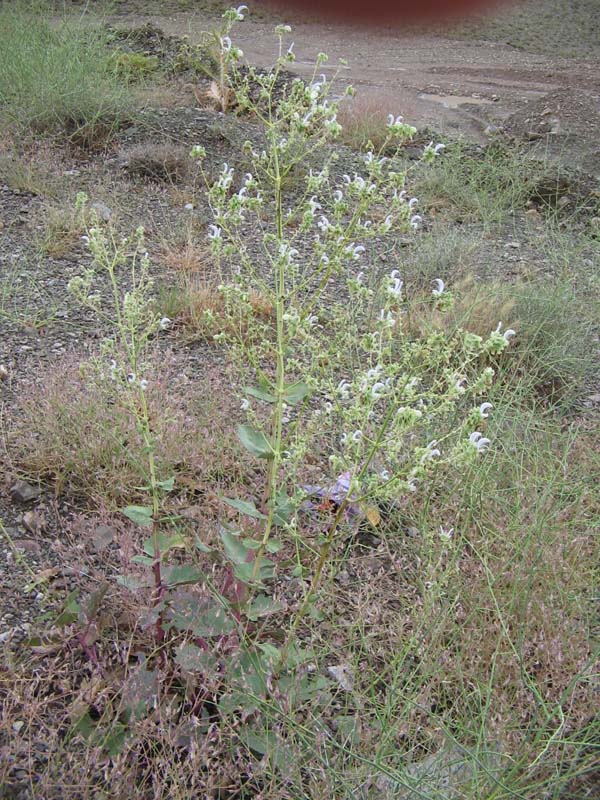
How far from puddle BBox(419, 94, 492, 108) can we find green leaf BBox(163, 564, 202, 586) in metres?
5.59

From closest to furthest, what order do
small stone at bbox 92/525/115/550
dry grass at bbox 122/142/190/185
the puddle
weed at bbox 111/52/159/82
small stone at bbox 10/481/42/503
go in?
small stone at bbox 92/525/115/550 → small stone at bbox 10/481/42/503 → dry grass at bbox 122/142/190/185 → weed at bbox 111/52/159/82 → the puddle

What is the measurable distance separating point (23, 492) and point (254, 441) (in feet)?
2.92

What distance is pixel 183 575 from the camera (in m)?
1.65

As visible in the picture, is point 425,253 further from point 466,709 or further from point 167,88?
point 167,88

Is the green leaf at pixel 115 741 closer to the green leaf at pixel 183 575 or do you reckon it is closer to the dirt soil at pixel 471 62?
the green leaf at pixel 183 575

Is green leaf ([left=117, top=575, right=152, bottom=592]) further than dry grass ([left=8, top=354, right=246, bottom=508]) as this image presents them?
No

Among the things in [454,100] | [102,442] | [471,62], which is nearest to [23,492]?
[102,442]

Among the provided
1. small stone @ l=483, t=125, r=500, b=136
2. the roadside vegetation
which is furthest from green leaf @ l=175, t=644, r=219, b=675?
small stone @ l=483, t=125, r=500, b=136

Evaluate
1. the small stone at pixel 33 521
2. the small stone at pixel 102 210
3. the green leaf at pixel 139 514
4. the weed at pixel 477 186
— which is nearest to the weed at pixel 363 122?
the weed at pixel 477 186

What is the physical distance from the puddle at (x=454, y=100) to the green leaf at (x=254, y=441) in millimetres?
5449

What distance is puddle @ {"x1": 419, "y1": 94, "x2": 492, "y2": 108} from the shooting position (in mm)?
6430

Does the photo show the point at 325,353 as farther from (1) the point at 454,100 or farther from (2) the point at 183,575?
(1) the point at 454,100

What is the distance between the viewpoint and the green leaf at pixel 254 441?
1575mm

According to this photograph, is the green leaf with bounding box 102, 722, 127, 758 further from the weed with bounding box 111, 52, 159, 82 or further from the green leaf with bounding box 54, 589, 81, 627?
the weed with bounding box 111, 52, 159, 82
